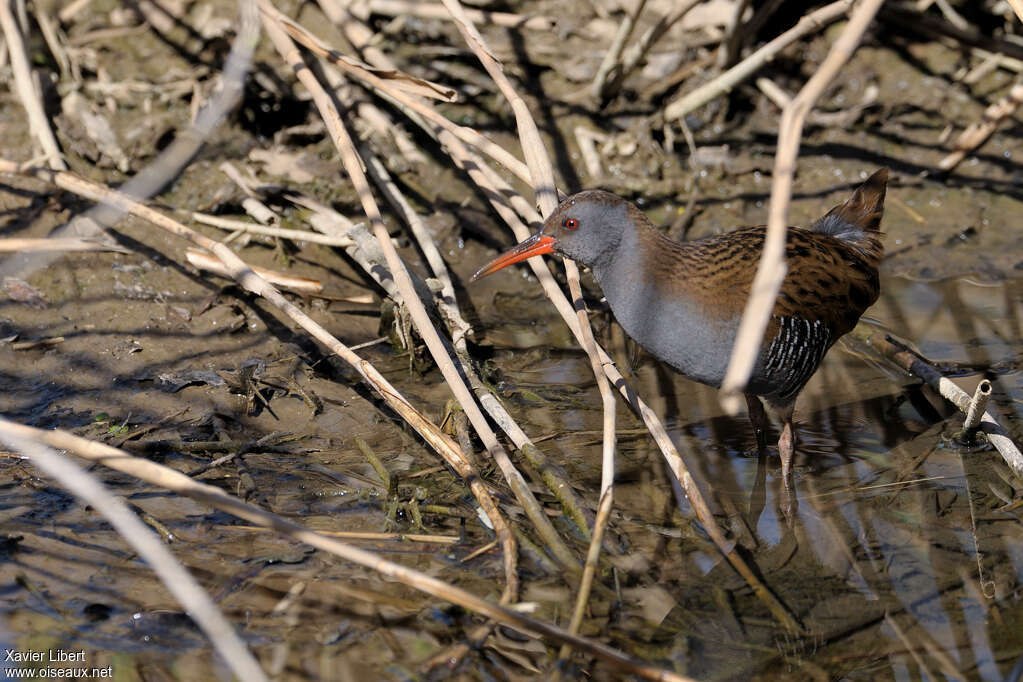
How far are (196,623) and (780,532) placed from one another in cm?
184

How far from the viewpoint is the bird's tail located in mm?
3873

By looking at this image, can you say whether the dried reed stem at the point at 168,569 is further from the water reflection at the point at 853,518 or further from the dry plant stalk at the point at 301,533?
the water reflection at the point at 853,518

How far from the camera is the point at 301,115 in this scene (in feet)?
16.7

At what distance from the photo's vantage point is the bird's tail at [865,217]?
12.7ft

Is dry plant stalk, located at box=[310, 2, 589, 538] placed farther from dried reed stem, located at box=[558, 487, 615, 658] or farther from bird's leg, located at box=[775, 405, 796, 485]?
bird's leg, located at box=[775, 405, 796, 485]

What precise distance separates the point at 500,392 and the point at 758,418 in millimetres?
997

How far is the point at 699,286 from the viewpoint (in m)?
3.29

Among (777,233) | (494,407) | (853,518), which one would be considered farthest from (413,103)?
(777,233)

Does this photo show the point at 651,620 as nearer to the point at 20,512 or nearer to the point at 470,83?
the point at 20,512

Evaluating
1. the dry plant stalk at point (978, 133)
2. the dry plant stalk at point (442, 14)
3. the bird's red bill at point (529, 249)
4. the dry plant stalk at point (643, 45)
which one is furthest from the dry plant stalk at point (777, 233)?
the dry plant stalk at point (978, 133)

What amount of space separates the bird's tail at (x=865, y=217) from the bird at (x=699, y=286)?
10.8 inches

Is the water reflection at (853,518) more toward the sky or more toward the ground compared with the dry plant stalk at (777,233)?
more toward the ground

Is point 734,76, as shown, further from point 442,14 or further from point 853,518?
point 853,518

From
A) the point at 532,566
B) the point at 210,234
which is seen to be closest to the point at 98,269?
the point at 210,234
